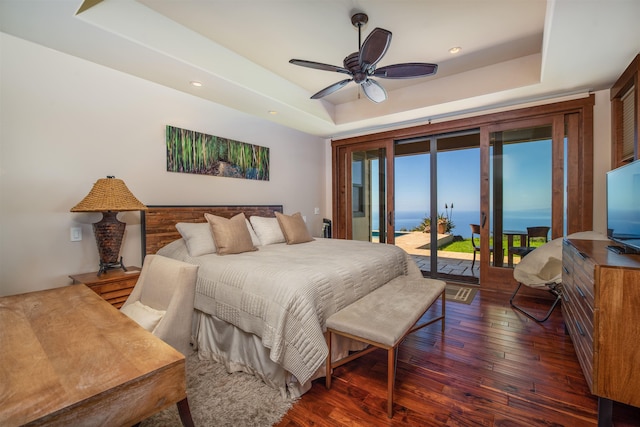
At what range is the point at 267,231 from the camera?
3404mm

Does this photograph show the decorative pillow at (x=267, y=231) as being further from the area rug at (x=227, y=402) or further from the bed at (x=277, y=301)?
the area rug at (x=227, y=402)

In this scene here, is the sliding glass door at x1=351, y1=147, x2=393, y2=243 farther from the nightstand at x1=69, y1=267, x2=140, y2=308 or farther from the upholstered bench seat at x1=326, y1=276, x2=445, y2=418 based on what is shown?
the nightstand at x1=69, y1=267, x2=140, y2=308

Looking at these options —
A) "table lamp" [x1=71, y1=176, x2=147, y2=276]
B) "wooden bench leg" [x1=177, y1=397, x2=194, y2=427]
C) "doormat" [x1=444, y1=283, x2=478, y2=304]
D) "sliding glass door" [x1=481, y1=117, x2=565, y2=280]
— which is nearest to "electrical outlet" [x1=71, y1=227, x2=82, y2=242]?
"table lamp" [x1=71, y1=176, x2=147, y2=276]

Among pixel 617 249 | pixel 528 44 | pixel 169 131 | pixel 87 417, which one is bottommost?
pixel 87 417

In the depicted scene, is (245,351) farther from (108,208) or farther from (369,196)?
(369,196)

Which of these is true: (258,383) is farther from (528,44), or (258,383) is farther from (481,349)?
(528,44)

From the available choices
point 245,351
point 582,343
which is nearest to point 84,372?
point 245,351

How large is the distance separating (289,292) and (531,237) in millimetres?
3596

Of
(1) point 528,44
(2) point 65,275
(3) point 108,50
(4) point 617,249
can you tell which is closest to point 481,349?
(4) point 617,249

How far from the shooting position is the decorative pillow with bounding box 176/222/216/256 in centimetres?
263

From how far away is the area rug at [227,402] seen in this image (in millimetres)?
1527

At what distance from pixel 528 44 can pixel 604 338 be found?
2.91m

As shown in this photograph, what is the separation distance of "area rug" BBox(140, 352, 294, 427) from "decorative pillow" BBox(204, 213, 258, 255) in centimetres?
103

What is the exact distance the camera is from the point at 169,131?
3061mm
